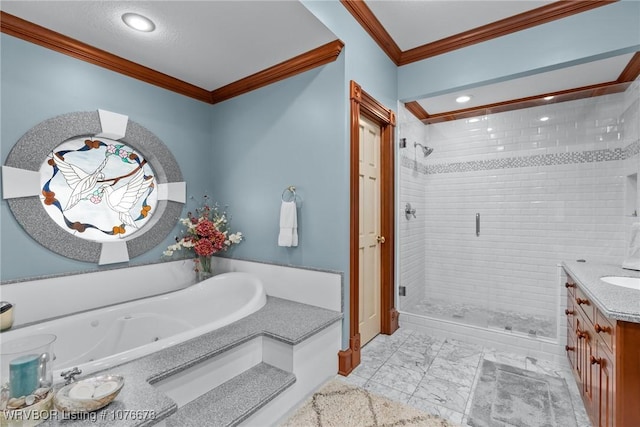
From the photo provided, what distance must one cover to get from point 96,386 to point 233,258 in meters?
1.85

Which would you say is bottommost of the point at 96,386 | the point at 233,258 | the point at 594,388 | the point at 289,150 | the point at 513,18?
the point at 594,388

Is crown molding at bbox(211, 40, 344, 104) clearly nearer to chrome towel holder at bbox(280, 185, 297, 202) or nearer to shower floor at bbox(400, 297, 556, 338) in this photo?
chrome towel holder at bbox(280, 185, 297, 202)

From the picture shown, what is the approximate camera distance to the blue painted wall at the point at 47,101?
198 cm

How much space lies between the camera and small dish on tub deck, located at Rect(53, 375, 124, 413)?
1.10 metres

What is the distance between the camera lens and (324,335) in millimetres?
2111

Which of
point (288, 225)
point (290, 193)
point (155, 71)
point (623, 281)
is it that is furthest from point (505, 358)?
point (155, 71)

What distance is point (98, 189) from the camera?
254 cm

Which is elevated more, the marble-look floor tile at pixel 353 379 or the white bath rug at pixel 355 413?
the white bath rug at pixel 355 413

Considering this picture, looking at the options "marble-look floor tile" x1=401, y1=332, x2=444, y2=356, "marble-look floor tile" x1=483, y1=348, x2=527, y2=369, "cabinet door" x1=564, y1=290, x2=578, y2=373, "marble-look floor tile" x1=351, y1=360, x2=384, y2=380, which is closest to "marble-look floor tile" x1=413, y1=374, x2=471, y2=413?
"marble-look floor tile" x1=351, y1=360, x2=384, y2=380

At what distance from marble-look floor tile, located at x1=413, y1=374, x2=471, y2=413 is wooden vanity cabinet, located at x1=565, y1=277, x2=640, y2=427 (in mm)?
638

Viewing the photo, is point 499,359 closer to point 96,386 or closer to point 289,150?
point 289,150

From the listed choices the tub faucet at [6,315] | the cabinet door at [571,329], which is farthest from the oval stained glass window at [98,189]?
the cabinet door at [571,329]

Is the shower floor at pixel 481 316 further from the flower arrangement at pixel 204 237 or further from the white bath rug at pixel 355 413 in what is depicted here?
the flower arrangement at pixel 204 237

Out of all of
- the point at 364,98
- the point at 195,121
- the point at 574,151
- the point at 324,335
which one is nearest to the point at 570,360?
the point at 324,335
